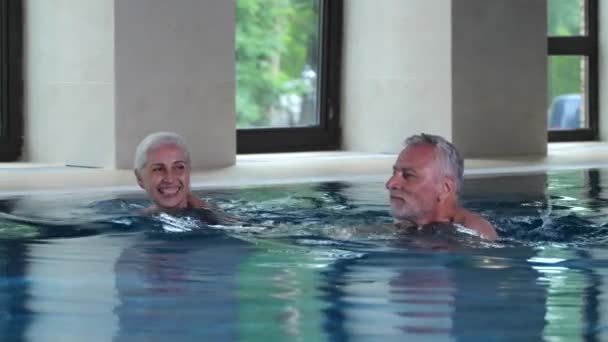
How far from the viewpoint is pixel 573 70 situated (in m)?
13.5

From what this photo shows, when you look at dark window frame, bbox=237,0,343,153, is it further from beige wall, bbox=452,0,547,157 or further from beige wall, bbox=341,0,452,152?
beige wall, bbox=452,0,547,157

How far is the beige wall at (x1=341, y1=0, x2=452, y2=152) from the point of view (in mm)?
11219

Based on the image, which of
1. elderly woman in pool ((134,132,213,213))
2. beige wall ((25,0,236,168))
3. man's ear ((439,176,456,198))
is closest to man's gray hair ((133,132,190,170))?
elderly woman in pool ((134,132,213,213))

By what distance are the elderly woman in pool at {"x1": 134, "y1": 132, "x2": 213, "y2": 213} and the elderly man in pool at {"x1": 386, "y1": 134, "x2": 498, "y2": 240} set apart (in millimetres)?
1138

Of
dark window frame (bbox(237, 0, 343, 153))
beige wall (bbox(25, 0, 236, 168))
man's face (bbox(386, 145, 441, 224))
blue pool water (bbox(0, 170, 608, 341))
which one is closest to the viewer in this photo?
blue pool water (bbox(0, 170, 608, 341))

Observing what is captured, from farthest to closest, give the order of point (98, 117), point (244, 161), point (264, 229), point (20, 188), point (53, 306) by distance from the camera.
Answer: point (244, 161)
point (98, 117)
point (20, 188)
point (264, 229)
point (53, 306)

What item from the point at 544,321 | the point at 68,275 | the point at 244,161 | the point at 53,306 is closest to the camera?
the point at 544,321

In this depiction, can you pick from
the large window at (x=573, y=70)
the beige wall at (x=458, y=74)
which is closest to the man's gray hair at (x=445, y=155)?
the beige wall at (x=458, y=74)

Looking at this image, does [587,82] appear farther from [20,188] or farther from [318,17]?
[20,188]

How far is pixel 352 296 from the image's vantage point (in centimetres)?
386

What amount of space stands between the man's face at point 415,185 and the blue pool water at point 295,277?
11 cm

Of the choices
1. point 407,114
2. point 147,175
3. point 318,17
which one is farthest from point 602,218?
point 318,17

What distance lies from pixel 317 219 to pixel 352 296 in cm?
246

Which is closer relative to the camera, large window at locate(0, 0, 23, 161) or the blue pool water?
the blue pool water
